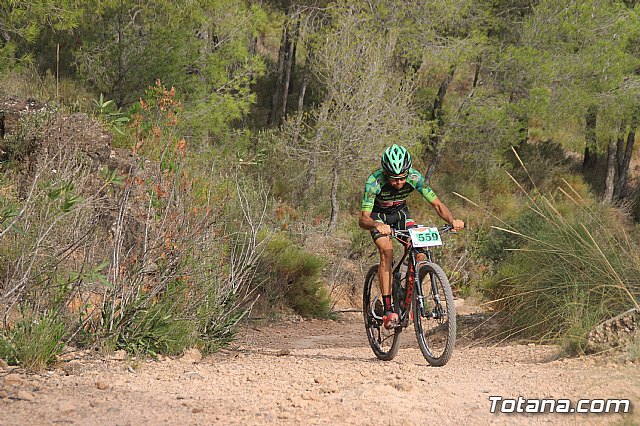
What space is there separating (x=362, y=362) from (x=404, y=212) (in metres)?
1.41

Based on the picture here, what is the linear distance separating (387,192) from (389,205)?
0.42ft

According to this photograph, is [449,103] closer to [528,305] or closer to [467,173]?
[467,173]

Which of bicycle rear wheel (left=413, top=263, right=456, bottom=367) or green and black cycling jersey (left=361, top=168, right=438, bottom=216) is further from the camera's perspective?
green and black cycling jersey (left=361, top=168, right=438, bottom=216)

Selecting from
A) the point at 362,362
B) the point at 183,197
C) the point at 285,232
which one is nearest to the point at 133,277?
the point at 183,197

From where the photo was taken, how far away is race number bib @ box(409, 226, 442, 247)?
6.42 m

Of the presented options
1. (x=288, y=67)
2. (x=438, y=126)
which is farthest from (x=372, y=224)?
(x=288, y=67)

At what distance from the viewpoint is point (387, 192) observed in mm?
7086

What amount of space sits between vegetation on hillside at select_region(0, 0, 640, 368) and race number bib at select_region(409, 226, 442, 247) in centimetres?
72

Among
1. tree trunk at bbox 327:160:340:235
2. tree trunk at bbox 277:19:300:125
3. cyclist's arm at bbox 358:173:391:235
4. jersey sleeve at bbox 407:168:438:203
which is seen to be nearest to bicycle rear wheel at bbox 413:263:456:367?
cyclist's arm at bbox 358:173:391:235

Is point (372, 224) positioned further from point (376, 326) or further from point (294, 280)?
point (294, 280)

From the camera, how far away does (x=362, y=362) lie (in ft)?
22.9

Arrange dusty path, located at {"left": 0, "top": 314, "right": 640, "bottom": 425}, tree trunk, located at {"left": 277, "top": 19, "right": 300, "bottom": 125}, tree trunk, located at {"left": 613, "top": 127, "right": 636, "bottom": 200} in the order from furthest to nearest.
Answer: tree trunk, located at {"left": 613, "top": 127, "right": 636, "bottom": 200} < tree trunk, located at {"left": 277, "top": 19, "right": 300, "bottom": 125} < dusty path, located at {"left": 0, "top": 314, "right": 640, "bottom": 425}

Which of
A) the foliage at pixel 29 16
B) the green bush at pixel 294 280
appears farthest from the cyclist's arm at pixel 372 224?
the foliage at pixel 29 16

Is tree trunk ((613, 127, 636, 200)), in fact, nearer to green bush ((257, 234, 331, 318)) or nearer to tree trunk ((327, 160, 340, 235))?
tree trunk ((327, 160, 340, 235))
